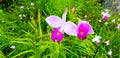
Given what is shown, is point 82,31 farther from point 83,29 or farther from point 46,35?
point 46,35

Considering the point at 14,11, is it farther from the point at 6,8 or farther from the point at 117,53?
the point at 117,53

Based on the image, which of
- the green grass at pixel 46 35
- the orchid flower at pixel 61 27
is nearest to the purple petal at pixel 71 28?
the orchid flower at pixel 61 27

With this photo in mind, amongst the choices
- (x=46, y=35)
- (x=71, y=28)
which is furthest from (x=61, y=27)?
(x=46, y=35)

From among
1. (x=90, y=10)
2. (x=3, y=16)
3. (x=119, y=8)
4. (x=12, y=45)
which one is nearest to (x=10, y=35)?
(x=12, y=45)

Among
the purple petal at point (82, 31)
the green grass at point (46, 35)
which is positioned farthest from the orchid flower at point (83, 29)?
the green grass at point (46, 35)

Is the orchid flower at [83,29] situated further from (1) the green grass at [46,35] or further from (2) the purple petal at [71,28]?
(1) the green grass at [46,35]

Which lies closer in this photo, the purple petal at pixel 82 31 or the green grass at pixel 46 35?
the purple petal at pixel 82 31

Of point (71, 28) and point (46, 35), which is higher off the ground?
point (46, 35)

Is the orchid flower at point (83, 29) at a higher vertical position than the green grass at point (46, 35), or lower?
lower

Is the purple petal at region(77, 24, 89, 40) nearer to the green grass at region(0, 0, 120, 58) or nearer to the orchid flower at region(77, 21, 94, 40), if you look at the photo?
the orchid flower at region(77, 21, 94, 40)
